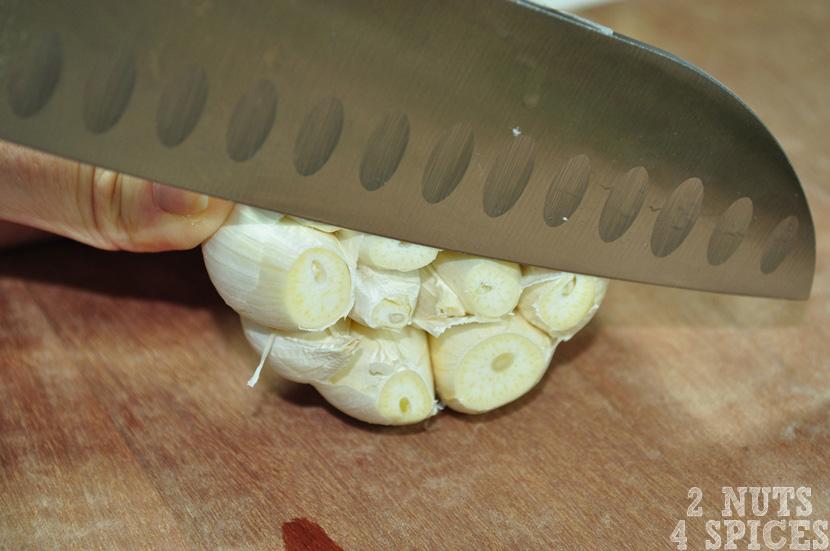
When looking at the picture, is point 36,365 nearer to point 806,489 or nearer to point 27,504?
point 27,504

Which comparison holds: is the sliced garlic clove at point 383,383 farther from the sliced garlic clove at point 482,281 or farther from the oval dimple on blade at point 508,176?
the oval dimple on blade at point 508,176

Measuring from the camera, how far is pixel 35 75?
980 millimetres

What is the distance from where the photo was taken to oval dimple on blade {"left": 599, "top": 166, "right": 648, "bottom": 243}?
1.23 meters

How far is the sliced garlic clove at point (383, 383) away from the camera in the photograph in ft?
4.26

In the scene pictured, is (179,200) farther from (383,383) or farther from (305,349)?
(383,383)

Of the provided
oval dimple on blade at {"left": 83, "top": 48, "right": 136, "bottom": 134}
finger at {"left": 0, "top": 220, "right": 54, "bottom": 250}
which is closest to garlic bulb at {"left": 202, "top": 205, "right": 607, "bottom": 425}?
oval dimple on blade at {"left": 83, "top": 48, "right": 136, "bottom": 134}

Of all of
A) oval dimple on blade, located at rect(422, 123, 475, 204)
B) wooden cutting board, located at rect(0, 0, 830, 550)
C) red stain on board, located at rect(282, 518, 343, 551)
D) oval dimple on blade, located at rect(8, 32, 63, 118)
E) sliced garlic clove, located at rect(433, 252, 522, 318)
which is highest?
oval dimple on blade, located at rect(422, 123, 475, 204)

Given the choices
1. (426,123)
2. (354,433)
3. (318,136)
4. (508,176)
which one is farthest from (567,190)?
(354,433)

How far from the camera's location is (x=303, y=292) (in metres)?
1.20

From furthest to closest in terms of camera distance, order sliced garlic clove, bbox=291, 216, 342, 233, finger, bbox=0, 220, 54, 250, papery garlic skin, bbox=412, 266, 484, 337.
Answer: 1. finger, bbox=0, 220, 54, 250
2. papery garlic skin, bbox=412, 266, 484, 337
3. sliced garlic clove, bbox=291, 216, 342, 233

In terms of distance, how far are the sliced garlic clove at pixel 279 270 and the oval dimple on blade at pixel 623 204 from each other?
0.33 meters

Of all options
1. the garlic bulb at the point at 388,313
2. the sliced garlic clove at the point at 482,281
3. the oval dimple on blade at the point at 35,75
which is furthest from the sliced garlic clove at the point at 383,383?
Result: the oval dimple on blade at the point at 35,75

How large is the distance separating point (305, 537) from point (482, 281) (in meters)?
0.38

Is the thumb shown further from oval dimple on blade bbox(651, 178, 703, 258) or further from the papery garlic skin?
oval dimple on blade bbox(651, 178, 703, 258)
